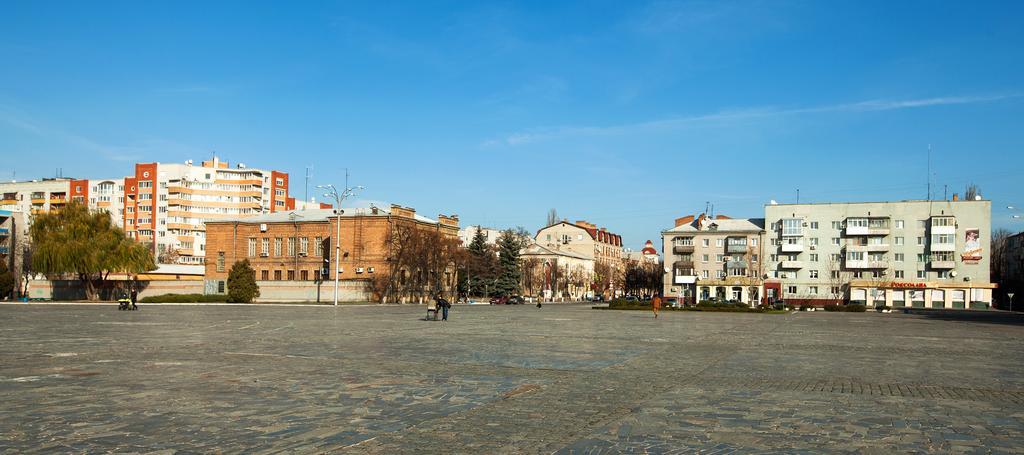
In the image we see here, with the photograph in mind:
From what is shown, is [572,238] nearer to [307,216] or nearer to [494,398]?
[307,216]

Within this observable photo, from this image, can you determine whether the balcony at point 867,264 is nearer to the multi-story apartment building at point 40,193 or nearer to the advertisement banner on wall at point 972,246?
the advertisement banner on wall at point 972,246

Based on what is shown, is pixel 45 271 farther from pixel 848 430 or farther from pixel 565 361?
pixel 848 430

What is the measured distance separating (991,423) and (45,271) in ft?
246

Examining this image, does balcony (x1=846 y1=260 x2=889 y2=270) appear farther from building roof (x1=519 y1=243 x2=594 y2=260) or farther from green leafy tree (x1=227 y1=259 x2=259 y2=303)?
green leafy tree (x1=227 y1=259 x2=259 y2=303)

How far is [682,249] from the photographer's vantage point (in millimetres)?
104438

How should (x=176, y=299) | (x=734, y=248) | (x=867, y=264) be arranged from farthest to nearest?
1. (x=734, y=248)
2. (x=867, y=264)
3. (x=176, y=299)

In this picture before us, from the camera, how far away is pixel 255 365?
51.9ft

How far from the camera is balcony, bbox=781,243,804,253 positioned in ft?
319

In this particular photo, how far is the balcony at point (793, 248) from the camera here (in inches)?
3826

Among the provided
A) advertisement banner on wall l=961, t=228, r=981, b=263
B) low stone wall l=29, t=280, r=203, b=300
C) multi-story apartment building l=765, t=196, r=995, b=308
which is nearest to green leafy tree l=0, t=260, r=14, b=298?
low stone wall l=29, t=280, r=203, b=300

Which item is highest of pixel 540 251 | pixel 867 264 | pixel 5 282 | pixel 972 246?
pixel 972 246

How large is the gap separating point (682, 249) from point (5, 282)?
249 ft

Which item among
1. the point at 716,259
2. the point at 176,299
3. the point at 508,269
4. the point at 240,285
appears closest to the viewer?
the point at 176,299

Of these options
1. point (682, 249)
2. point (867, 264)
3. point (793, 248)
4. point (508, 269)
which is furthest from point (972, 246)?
point (508, 269)
